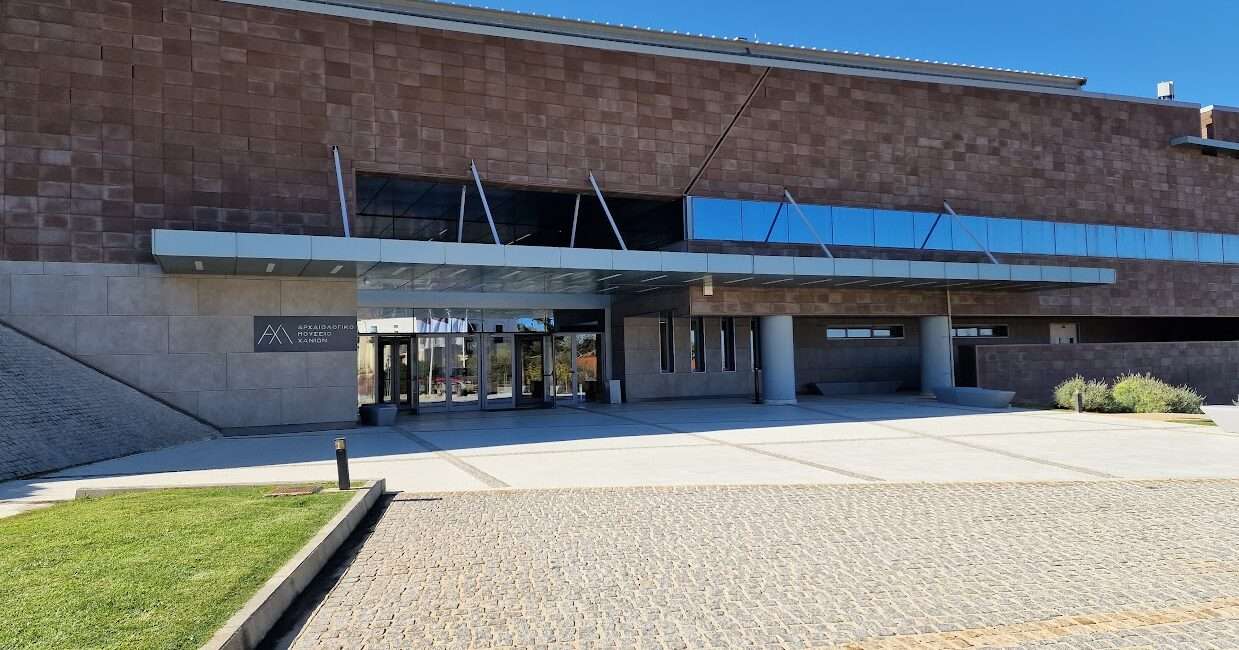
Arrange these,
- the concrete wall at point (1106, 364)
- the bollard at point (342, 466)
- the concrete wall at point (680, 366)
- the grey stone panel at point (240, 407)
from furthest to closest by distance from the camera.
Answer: the concrete wall at point (680, 366) < the concrete wall at point (1106, 364) < the grey stone panel at point (240, 407) < the bollard at point (342, 466)

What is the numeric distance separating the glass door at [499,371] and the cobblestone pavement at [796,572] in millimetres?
16452

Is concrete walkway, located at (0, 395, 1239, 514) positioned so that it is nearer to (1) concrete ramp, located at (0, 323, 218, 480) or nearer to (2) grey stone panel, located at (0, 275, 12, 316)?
(1) concrete ramp, located at (0, 323, 218, 480)

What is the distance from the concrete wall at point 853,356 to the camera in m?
30.3

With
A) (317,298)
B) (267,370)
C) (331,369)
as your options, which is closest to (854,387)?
(331,369)

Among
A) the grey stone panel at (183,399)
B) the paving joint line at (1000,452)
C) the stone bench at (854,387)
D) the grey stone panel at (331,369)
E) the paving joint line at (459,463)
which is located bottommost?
the paving joint line at (1000,452)

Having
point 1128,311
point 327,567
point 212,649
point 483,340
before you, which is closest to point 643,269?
point 483,340

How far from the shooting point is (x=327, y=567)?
22.6ft

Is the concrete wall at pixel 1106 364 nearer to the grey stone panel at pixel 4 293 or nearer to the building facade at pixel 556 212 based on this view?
the building facade at pixel 556 212

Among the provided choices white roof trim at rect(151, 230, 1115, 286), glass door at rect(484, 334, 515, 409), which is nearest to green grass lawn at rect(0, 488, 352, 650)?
white roof trim at rect(151, 230, 1115, 286)

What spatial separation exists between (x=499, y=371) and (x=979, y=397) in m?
14.2

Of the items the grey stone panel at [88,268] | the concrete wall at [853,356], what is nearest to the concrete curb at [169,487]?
the grey stone panel at [88,268]

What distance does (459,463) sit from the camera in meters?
13.1

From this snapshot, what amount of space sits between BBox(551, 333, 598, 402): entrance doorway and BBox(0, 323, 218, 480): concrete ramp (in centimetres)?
1147

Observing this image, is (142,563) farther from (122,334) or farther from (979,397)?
(979,397)
